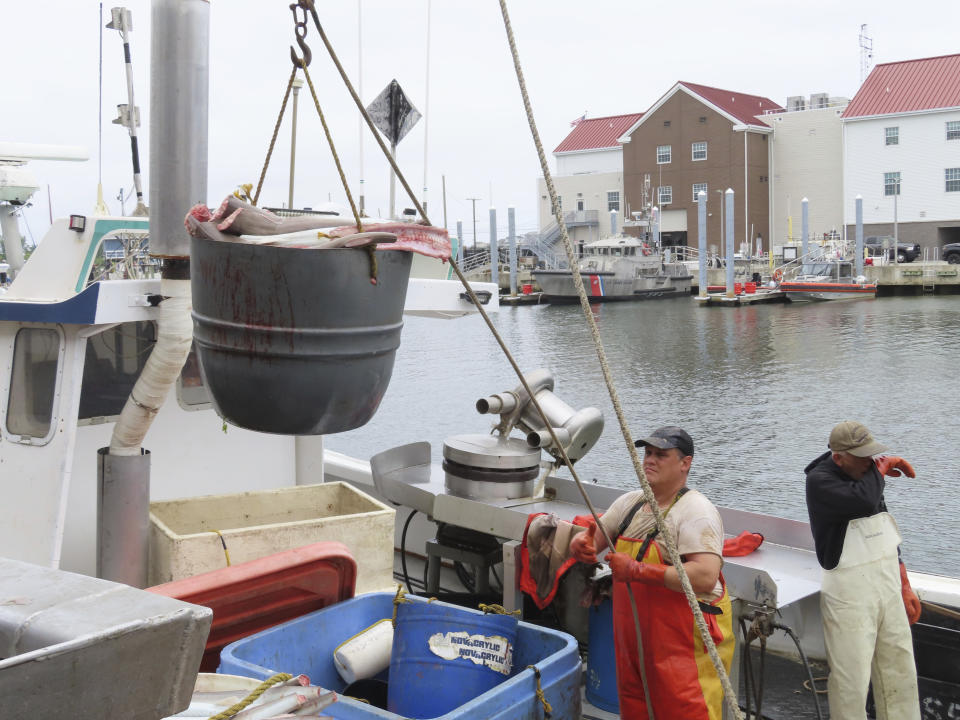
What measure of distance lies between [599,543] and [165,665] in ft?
9.52

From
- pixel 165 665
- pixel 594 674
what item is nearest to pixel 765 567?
pixel 594 674

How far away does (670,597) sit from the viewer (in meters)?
3.89

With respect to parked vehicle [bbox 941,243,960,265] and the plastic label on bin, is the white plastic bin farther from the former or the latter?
parked vehicle [bbox 941,243,960,265]

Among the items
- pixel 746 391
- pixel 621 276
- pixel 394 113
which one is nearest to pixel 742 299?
pixel 621 276

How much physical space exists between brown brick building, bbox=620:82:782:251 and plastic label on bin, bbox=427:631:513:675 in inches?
2139

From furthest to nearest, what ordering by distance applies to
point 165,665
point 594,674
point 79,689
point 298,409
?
point 594,674
point 298,409
point 165,665
point 79,689

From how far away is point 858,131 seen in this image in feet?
174

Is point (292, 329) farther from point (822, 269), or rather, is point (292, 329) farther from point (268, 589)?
point (822, 269)

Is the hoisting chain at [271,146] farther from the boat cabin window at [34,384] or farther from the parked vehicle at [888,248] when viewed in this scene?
the parked vehicle at [888,248]

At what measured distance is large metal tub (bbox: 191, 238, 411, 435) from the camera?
252cm

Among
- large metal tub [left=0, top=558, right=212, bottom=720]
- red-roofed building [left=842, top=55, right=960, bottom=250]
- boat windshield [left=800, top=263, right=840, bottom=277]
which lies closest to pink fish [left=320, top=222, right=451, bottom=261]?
large metal tub [left=0, top=558, right=212, bottom=720]

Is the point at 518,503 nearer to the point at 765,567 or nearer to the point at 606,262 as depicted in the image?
the point at 765,567

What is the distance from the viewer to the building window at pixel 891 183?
171 ft

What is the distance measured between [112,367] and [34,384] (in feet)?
1.43
